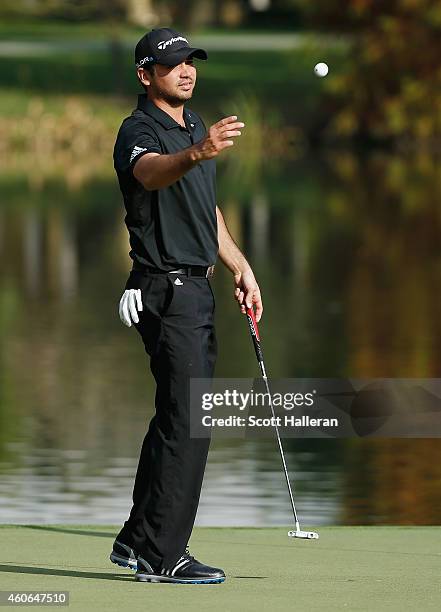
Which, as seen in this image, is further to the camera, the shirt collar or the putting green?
the shirt collar

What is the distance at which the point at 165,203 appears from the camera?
7.64 meters

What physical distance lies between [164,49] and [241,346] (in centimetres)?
885

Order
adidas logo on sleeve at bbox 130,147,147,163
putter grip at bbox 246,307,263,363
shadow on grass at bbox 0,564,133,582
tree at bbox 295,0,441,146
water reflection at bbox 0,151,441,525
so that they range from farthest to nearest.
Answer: tree at bbox 295,0,441,146
water reflection at bbox 0,151,441,525
putter grip at bbox 246,307,263,363
shadow on grass at bbox 0,564,133,582
adidas logo on sleeve at bbox 130,147,147,163

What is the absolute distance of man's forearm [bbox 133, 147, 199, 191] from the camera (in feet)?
23.8

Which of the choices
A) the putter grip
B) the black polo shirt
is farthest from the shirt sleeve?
the putter grip

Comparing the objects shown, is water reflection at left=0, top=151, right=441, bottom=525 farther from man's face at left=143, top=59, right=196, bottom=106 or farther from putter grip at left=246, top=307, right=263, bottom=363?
man's face at left=143, top=59, right=196, bottom=106

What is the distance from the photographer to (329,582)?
7.85 meters

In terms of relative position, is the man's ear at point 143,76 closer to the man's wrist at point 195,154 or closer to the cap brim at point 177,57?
the cap brim at point 177,57

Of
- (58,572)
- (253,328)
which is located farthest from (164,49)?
(58,572)

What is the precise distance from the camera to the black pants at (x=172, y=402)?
7691 mm

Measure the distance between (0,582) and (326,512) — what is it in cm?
236

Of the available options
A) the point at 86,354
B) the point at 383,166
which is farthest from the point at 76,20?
the point at 86,354

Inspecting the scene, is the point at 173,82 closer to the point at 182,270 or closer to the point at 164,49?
the point at 164,49

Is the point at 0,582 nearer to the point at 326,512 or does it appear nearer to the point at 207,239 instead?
the point at 207,239
